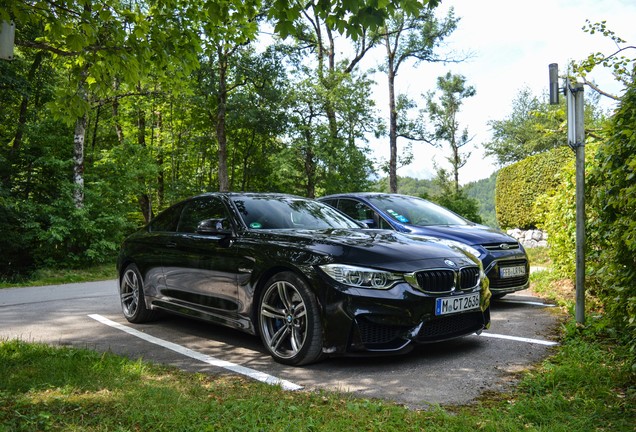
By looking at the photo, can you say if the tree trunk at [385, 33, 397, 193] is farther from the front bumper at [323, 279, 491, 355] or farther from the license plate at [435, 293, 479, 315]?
the front bumper at [323, 279, 491, 355]

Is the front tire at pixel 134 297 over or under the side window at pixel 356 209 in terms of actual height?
under

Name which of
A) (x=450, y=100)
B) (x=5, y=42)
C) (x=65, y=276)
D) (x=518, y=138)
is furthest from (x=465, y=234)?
(x=518, y=138)

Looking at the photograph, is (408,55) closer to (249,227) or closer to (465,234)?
(465,234)

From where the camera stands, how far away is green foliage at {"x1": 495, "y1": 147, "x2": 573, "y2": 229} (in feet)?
58.7

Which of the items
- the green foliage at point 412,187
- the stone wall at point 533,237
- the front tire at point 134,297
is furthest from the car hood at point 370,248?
the green foliage at point 412,187

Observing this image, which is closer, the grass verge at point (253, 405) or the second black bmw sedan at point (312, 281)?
the grass verge at point (253, 405)

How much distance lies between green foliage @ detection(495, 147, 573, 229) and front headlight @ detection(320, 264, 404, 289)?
1428 cm

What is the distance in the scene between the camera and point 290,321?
4.61 metres

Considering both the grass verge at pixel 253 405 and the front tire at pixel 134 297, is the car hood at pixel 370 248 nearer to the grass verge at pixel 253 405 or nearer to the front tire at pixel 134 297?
the grass verge at pixel 253 405

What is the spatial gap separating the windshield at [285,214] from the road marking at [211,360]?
130cm

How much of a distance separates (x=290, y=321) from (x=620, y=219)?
2723mm

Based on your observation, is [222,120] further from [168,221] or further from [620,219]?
[620,219]

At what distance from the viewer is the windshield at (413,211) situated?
816 cm

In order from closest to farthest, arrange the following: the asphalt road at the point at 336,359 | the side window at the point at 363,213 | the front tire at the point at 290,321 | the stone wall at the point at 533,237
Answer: the asphalt road at the point at 336,359 → the front tire at the point at 290,321 → the side window at the point at 363,213 → the stone wall at the point at 533,237
